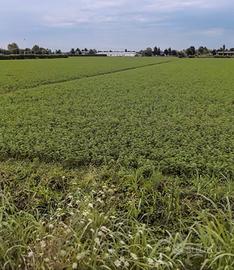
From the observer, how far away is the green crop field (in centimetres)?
270

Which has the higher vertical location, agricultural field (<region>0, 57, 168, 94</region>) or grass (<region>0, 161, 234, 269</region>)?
grass (<region>0, 161, 234, 269</region>)

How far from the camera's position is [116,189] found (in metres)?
4.12

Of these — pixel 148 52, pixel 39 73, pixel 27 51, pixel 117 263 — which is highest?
pixel 117 263

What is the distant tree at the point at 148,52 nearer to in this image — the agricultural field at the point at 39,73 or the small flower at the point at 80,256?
the agricultural field at the point at 39,73

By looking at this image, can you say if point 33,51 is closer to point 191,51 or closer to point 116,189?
point 191,51

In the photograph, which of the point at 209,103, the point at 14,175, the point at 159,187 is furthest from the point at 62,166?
the point at 209,103

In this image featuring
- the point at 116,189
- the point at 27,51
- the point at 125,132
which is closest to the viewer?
the point at 116,189

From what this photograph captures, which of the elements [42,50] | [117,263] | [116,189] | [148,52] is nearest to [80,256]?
[117,263]

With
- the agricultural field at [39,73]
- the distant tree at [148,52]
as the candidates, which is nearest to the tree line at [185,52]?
the distant tree at [148,52]

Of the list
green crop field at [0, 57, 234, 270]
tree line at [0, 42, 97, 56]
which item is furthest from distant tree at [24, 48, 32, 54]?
green crop field at [0, 57, 234, 270]

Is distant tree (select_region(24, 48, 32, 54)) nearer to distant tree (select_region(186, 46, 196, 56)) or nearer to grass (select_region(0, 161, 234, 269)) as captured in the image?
distant tree (select_region(186, 46, 196, 56))

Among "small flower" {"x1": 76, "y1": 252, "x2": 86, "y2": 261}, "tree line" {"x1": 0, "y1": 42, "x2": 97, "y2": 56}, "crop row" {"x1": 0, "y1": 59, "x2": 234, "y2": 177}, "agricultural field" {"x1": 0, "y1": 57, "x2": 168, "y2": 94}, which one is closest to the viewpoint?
"small flower" {"x1": 76, "y1": 252, "x2": 86, "y2": 261}

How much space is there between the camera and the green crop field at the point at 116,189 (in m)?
2.70

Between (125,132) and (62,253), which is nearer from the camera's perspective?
(62,253)
